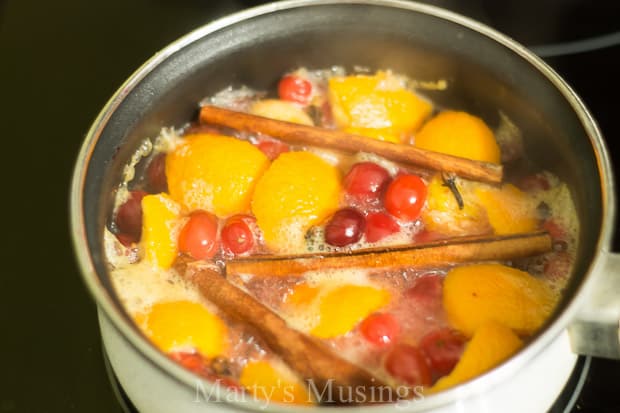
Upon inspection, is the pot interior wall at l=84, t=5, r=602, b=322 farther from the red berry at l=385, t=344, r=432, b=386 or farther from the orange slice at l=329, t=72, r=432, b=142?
the red berry at l=385, t=344, r=432, b=386

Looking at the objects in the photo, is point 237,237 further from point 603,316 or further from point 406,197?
point 603,316

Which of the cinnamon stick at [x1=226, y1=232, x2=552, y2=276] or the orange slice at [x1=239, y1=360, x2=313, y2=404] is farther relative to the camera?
the cinnamon stick at [x1=226, y1=232, x2=552, y2=276]

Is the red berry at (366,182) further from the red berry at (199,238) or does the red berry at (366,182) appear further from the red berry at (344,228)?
the red berry at (199,238)

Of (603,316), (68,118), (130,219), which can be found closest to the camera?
(603,316)

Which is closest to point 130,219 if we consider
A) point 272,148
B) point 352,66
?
point 272,148

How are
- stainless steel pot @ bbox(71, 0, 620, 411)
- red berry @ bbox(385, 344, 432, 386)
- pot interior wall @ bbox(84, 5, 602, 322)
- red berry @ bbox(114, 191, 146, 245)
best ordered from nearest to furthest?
stainless steel pot @ bbox(71, 0, 620, 411) < red berry @ bbox(385, 344, 432, 386) < pot interior wall @ bbox(84, 5, 602, 322) < red berry @ bbox(114, 191, 146, 245)

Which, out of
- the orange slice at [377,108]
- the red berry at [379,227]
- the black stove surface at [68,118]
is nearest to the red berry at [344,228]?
the red berry at [379,227]

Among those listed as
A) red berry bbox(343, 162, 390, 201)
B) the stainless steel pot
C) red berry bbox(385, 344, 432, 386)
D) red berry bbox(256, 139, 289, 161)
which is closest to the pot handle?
the stainless steel pot

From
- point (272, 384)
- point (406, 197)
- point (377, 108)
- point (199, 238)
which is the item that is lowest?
point (272, 384)
